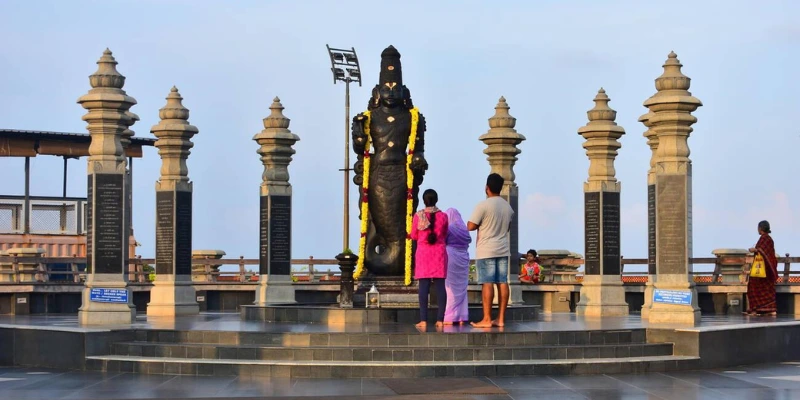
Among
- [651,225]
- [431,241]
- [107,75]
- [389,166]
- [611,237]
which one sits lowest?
[431,241]

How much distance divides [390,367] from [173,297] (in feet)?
36.4

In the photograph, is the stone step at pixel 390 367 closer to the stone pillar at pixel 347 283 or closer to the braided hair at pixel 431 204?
the braided hair at pixel 431 204

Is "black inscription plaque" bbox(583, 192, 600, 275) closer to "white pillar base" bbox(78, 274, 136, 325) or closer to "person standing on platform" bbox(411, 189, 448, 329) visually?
"person standing on platform" bbox(411, 189, 448, 329)

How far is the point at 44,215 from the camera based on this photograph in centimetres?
4031

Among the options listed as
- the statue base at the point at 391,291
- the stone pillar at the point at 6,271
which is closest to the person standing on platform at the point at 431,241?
the statue base at the point at 391,291

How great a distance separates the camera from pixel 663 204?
1909 centimetres

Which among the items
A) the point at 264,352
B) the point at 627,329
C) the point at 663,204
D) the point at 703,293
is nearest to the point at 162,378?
the point at 264,352

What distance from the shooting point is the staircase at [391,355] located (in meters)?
15.4

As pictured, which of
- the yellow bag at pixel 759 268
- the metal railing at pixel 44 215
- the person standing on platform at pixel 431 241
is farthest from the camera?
the metal railing at pixel 44 215

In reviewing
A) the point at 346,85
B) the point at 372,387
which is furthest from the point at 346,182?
the point at 372,387

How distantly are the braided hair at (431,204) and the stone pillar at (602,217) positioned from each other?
7.82 meters

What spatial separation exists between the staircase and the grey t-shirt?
43.1 inches

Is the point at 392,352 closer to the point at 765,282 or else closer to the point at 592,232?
the point at 592,232

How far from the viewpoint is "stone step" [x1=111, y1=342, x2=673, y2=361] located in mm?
15719
